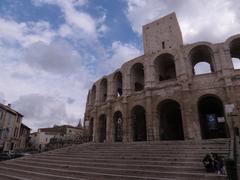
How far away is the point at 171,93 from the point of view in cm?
1894

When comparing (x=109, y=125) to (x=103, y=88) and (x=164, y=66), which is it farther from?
(x=164, y=66)

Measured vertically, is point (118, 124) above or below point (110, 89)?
below

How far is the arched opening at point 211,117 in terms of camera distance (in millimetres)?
19312

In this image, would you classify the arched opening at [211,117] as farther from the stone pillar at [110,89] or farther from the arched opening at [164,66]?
the stone pillar at [110,89]

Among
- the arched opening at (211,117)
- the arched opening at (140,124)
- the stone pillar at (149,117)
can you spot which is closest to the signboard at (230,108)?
the arched opening at (211,117)

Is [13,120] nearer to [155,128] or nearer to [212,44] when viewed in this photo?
[155,128]

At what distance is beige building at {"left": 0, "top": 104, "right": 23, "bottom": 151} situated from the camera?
1238 inches

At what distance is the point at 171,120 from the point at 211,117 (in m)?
5.86

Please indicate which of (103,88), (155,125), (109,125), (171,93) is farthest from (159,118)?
(103,88)

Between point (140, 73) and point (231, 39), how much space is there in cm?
1165

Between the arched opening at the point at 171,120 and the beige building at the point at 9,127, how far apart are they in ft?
89.1

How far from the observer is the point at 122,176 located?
288 inches

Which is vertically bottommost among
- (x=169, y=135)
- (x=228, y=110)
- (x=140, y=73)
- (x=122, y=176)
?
(x=122, y=176)

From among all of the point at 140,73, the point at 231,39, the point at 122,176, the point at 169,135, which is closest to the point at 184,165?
the point at 122,176
